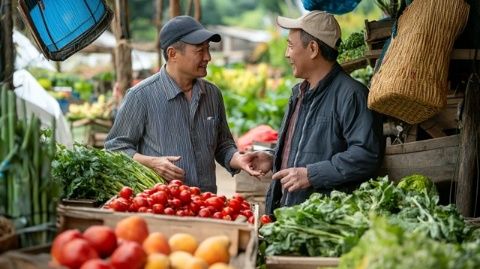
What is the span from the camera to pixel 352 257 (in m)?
3.37

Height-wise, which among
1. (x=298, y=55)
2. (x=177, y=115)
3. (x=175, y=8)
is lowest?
(x=177, y=115)

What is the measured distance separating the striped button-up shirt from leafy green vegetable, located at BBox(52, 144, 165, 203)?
236 mm

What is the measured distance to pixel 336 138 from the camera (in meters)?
5.63

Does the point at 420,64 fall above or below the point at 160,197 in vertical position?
above

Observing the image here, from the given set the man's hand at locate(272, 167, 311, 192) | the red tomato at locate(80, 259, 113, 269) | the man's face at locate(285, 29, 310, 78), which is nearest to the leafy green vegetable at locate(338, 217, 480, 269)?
the red tomato at locate(80, 259, 113, 269)

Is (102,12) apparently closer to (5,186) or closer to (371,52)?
(371,52)

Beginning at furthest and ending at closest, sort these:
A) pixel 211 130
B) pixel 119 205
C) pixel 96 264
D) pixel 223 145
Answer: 1. pixel 223 145
2. pixel 211 130
3. pixel 119 205
4. pixel 96 264

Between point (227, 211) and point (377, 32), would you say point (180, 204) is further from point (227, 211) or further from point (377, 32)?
point (377, 32)

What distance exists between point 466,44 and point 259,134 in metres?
5.72

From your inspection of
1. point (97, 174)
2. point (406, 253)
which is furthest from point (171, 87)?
point (406, 253)

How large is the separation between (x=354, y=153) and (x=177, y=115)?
1.40 metres

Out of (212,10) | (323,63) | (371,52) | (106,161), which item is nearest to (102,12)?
(106,161)

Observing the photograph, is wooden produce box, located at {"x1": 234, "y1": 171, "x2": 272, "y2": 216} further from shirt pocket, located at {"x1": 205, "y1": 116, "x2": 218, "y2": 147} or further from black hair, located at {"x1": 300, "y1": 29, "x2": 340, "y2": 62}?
black hair, located at {"x1": 300, "y1": 29, "x2": 340, "y2": 62}

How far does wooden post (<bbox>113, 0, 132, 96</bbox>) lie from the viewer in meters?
10.5
